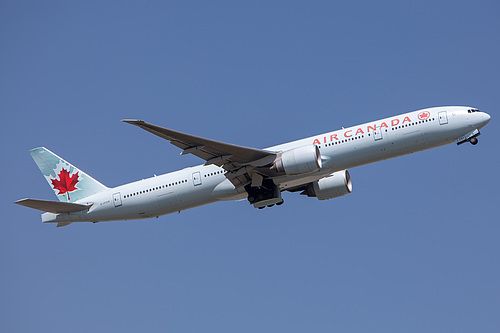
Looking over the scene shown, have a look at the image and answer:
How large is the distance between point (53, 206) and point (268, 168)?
13.9 metres

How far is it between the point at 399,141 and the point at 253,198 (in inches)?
368

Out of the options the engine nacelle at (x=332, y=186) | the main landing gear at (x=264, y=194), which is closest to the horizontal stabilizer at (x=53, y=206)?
the main landing gear at (x=264, y=194)

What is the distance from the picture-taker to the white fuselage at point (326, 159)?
36000 millimetres

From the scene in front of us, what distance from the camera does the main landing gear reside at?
3816 centimetres

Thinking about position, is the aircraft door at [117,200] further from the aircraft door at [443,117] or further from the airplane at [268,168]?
the aircraft door at [443,117]

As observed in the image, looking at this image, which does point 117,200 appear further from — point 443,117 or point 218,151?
point 443,117

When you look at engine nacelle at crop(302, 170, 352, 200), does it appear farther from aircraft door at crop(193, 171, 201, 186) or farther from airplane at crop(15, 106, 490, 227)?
aircraft door at crop(193, 171, 201, 186)

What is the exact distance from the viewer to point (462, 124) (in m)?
36.0

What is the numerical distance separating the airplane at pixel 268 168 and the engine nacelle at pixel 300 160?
0.06 metres

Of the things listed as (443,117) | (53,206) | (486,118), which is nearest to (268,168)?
(443,117)

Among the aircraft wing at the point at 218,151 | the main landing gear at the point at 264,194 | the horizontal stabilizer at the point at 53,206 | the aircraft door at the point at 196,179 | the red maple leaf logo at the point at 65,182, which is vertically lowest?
the main landing gear at the point at 264,194

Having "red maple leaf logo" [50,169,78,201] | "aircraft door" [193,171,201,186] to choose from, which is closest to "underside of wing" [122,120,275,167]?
"aircraft door" [193,171,201,186]

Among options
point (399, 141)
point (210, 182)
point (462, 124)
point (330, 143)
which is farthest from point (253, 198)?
point (462, 124)

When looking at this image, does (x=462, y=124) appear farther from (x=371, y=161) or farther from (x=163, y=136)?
(x=163, y=136)
